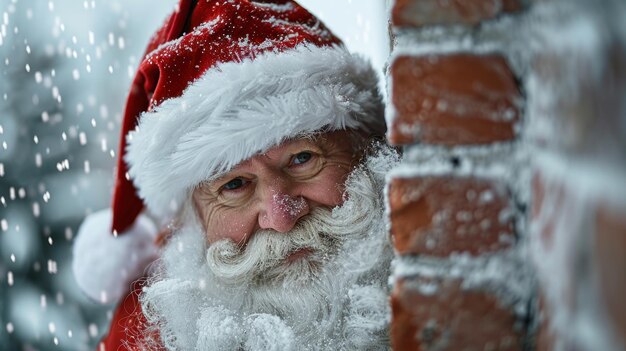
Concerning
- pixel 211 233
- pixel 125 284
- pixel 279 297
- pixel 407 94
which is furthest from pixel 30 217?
pixel 407 94

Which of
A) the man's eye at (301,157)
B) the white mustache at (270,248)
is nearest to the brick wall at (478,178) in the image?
the white mustache at (270,248)

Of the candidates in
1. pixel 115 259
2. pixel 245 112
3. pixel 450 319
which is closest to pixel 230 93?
pixel 245 112

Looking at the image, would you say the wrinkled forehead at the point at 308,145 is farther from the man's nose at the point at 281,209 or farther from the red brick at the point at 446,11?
the red brick at the point at 446,11

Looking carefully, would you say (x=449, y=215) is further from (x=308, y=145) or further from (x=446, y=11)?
(x=308, y=145)

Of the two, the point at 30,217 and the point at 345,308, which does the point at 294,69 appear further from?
the point at 30,217

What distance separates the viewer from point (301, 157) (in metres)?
1.88

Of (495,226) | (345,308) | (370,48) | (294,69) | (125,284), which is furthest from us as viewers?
(370,48)

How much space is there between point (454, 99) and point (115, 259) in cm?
185

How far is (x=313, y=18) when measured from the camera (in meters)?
2.06

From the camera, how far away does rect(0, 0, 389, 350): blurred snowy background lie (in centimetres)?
454

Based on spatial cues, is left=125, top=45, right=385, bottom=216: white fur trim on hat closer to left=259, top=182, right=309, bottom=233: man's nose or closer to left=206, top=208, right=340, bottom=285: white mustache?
left=259, top=182, right=309, bottom=233: man's nose

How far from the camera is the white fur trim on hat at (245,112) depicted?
175 centimetres

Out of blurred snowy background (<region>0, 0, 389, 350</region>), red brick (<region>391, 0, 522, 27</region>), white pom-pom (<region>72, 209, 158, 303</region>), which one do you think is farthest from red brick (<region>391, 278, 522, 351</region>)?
blurred snowy background (<region>0, 0, 389, 350</region>)

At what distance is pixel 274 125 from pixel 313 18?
505 mm
